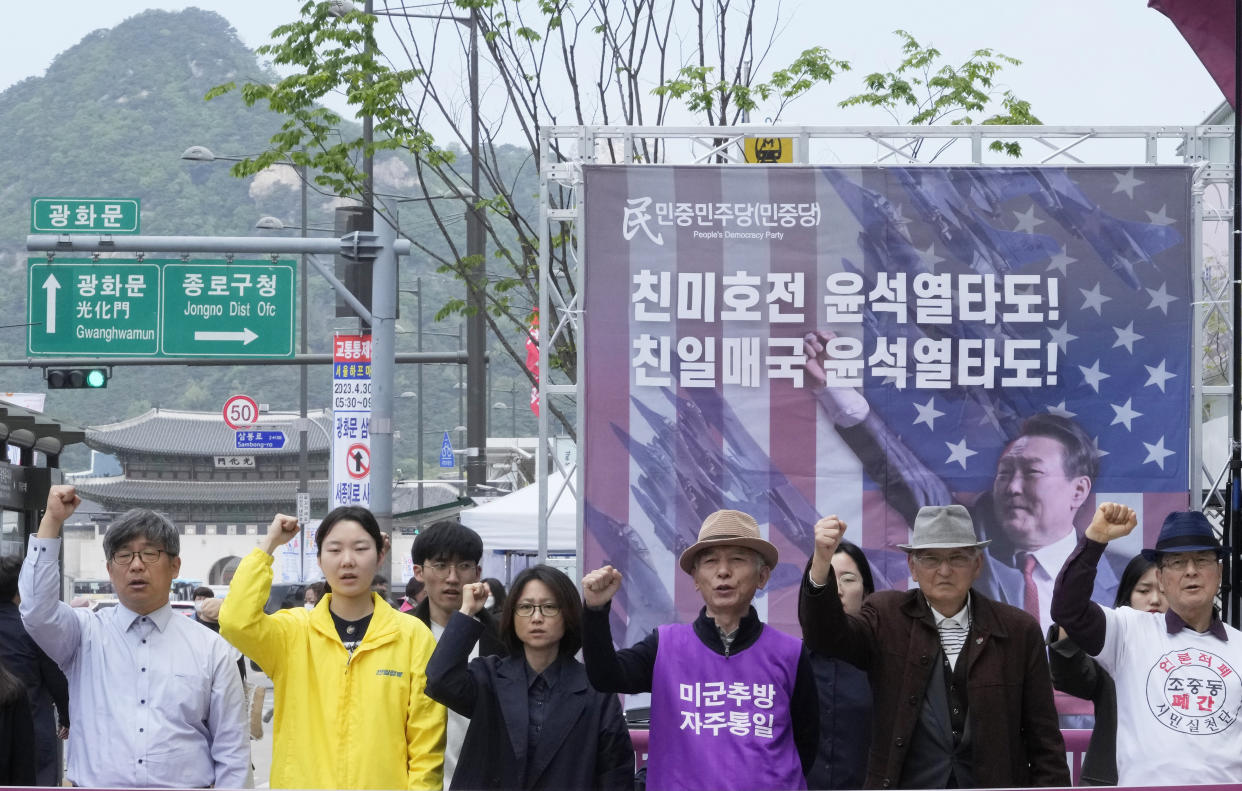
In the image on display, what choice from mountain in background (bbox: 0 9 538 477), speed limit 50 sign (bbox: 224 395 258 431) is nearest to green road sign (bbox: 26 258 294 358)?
speed limit 50 sign (bbox: 224 395 258 431)

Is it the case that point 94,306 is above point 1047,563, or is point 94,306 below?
above

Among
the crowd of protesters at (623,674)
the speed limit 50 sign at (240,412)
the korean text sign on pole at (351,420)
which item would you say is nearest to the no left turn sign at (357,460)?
the korean text sign on pole at (351,420)

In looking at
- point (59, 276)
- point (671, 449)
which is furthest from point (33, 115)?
point (671, 449)

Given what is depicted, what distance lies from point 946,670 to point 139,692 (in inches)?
95.1

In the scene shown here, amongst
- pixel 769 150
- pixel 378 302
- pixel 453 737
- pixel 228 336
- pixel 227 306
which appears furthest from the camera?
pixel 228 336

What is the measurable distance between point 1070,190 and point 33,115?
300 feet

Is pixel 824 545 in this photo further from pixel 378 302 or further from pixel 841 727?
pixel 378 302

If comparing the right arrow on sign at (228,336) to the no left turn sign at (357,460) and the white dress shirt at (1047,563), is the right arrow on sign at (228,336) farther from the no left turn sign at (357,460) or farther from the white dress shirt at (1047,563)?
the white dress shirt at (1047,563)

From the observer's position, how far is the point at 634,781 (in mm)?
4828

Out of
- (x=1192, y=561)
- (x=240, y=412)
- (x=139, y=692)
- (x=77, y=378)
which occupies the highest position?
(x=240, y=412)

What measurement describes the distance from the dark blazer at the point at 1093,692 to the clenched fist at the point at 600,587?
4.56 feet

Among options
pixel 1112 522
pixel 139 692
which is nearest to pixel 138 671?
pixel 139 692

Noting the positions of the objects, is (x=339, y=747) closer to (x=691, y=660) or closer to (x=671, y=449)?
(x=691, y=660)

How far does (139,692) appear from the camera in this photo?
4.67m
